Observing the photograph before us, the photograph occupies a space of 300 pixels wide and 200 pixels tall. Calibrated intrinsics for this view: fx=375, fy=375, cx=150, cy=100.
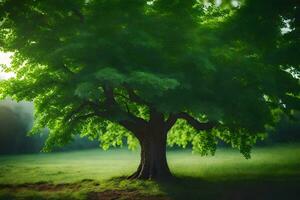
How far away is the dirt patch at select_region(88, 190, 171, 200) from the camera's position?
19.5m

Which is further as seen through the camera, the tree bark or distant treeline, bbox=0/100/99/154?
distant treeline, bbox=0/100/99/154

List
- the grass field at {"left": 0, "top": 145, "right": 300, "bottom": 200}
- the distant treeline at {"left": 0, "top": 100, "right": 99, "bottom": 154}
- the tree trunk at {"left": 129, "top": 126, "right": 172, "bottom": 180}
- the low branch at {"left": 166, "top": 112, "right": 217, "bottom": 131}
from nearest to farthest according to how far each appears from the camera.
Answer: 1. the grass field at {"left": 0, "top": 145, "right": 300, "bottom": 200}
2. the low branch at {"left": 166, "top": 112, "right": 217, "bottom": 131}
3. the tree trunk at {"left": 129, "top": 126, "right": 172, "bottom": 180}
4. the distant treeline at {"left": 0, "top": 100, "right": 99, "bottom": 154}

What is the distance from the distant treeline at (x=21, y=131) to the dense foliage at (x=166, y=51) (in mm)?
40325

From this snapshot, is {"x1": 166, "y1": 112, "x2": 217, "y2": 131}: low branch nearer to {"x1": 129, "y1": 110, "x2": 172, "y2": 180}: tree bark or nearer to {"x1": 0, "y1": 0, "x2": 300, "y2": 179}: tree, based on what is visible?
{"x1": 129, "y1": 110, "x2": 172, "y2": 180}: tree bark

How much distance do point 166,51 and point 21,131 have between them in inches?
1821

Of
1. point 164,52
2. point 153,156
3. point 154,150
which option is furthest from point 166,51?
point 153,156

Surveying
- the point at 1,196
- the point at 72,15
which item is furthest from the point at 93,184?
the point at 72,15

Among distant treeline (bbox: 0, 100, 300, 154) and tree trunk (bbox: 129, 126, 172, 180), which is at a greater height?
distant treeline (bbox: 0, 100, 300, 154)

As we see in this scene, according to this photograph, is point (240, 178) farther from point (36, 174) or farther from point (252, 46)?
point (36, 174)

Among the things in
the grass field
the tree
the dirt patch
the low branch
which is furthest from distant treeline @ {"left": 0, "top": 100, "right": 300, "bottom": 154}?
the dirt patch

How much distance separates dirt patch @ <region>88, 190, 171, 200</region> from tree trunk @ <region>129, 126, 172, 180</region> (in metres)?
4.81

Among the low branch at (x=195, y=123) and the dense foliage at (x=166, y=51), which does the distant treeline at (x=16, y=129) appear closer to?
the dense foliage at (x=166, y=51)

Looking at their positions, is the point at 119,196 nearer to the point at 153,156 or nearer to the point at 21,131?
the point at 153,156

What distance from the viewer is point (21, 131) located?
6109 cm
